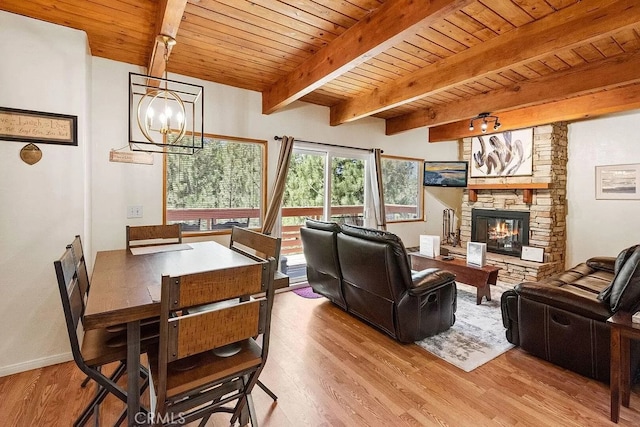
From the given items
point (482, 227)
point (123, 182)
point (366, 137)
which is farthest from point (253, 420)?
point (482, 227)

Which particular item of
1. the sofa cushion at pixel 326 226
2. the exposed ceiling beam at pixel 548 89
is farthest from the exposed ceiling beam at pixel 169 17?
the exposed ceiling beam at pixel 548 89

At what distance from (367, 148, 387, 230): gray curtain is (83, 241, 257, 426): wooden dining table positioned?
3.14 m

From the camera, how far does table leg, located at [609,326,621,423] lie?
1823 mm

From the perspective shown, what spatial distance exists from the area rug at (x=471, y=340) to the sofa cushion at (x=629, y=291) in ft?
3.10

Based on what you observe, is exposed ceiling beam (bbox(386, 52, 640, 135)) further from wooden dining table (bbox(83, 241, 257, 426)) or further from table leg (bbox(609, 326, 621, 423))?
wooden dining table (bbox(83, 241, 257, 426))

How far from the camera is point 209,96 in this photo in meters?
3.71

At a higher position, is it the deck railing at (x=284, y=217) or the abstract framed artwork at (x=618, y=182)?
the abstract framed artwork at (x=618, y=182)

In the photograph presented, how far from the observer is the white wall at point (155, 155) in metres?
3.07

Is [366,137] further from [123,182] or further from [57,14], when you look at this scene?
[57,14]

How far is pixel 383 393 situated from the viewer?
6.88 ft

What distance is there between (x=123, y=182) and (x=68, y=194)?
76 centimetres

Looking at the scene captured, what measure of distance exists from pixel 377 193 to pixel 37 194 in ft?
13.7

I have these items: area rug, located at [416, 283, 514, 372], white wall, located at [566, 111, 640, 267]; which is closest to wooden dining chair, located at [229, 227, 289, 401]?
area rug, located at [416, 283, 514, 372]

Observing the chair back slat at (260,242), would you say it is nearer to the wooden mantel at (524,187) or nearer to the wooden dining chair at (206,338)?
the wooden dining chair at (206,338)
